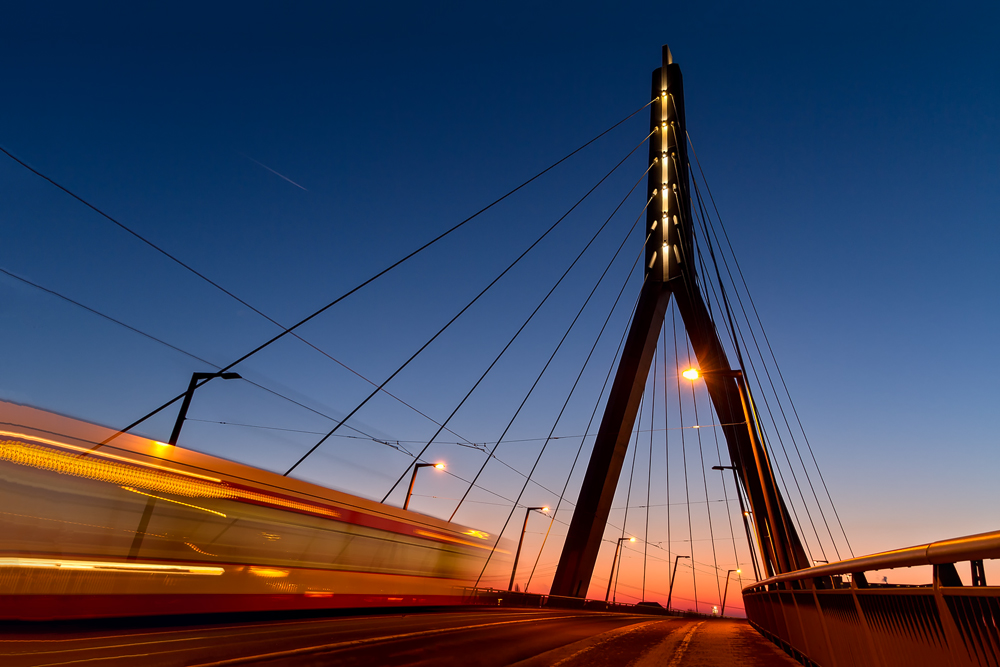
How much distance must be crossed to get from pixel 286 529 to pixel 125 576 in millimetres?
3062

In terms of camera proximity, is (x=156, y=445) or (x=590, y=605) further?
(x=590, y=605)

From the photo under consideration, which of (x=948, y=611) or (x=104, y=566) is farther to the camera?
(x=104, y=566)

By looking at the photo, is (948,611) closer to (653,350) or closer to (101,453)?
(101,453)

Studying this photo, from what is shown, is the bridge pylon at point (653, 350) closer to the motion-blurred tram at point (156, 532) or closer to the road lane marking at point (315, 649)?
the motion-blurred tram at point (156, 532)

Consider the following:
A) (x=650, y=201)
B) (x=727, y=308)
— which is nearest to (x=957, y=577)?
(x=727, y=308)

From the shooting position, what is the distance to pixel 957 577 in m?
2.69

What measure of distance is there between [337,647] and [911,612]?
241 inches

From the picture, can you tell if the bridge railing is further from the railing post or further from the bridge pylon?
the bridge pylon

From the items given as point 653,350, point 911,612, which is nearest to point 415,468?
point 653,350

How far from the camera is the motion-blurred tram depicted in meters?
6.71

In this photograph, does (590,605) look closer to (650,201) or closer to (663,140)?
(650,201)

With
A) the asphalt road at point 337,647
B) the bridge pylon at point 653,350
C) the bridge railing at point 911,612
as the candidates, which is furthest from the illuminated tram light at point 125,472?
the bridge pylon at point 653,350

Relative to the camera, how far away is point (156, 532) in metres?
8.16

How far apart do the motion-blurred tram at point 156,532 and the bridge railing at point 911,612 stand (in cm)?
843
